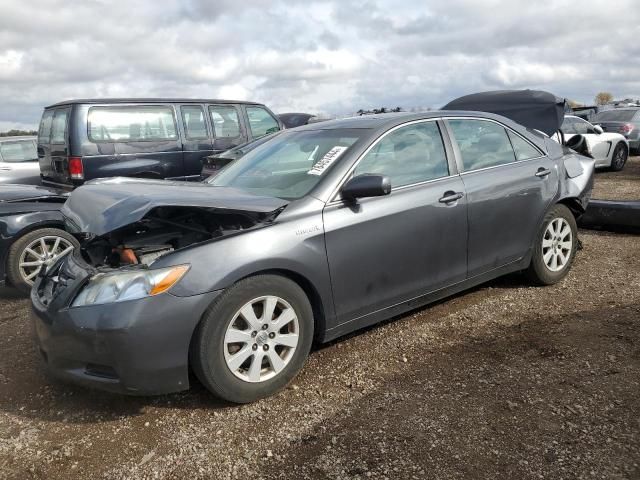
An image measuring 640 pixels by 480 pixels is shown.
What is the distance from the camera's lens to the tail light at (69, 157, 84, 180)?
277 inches

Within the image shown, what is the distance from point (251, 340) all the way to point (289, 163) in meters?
1.39

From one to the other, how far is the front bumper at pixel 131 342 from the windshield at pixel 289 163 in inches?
40.1

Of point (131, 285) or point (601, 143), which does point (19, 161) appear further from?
point (601, 143)

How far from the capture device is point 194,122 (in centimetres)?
822

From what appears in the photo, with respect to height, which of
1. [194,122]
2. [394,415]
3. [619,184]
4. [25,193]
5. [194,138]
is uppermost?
[194,122]

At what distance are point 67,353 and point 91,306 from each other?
0.32 metres

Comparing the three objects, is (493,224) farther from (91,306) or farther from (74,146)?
(74,146)

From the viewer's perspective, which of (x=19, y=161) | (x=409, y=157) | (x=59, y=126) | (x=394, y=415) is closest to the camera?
(x=394, y=415)

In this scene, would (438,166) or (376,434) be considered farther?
(438,166)

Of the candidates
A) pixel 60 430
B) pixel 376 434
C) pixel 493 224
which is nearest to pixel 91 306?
pixel 60 430

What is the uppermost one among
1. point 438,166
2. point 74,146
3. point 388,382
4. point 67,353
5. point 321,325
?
point 74,146

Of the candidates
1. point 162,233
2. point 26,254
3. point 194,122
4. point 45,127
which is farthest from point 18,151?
point 162,233

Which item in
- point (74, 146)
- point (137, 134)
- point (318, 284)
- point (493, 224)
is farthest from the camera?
point (137, 134)

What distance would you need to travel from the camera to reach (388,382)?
316 cm
